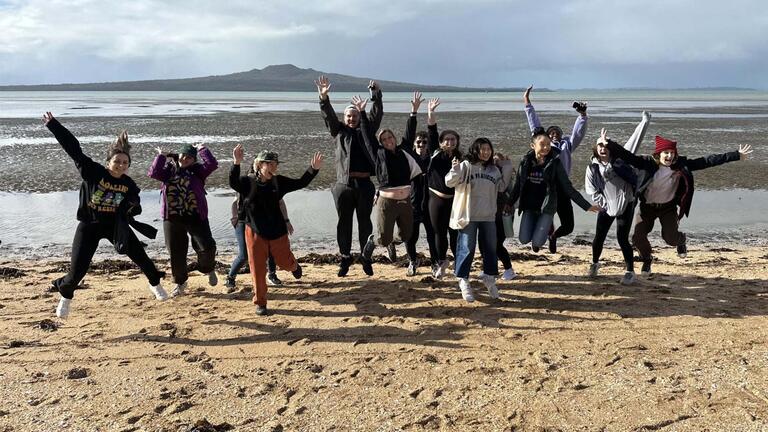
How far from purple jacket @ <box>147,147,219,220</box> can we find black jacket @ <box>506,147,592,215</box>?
11.2 feet

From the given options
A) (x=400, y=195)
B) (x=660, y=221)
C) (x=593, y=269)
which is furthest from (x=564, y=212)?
(x=400, y=195)

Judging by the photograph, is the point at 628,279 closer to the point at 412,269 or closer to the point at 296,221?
the point at 412,269

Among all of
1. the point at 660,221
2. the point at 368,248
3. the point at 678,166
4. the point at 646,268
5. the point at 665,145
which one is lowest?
the point at 646,268

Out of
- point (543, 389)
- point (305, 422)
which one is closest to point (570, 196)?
point (543, 389)

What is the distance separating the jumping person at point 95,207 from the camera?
19.0ft

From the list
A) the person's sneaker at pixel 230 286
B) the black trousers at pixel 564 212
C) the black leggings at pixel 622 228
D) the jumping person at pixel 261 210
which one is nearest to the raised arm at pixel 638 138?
the black leggings at pixel 622 228

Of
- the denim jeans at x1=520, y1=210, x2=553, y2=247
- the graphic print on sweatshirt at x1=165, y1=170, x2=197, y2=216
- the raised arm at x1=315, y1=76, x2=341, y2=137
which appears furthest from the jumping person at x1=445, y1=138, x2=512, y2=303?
the graphic print on sweatshirt at x1=165, y1=170, x2=197, y2=216

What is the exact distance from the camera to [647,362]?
16.1 ft

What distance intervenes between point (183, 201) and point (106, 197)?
0.81 metres

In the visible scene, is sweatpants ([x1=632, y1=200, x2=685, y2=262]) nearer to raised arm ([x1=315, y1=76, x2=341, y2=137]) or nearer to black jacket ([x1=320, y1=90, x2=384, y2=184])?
black jacket ([x1=320, y1=90, x2=384, y2=184])

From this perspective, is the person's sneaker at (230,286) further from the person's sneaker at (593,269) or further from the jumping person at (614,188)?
the person's sneaker at (593,269)

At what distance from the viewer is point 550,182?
22.3 ft

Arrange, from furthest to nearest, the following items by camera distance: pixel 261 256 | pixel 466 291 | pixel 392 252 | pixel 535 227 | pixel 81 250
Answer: pixel 392 252
pixel 535 227
pixel 466 291
pixel 261 256
pixel 81 250

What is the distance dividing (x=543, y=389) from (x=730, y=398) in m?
1.31
